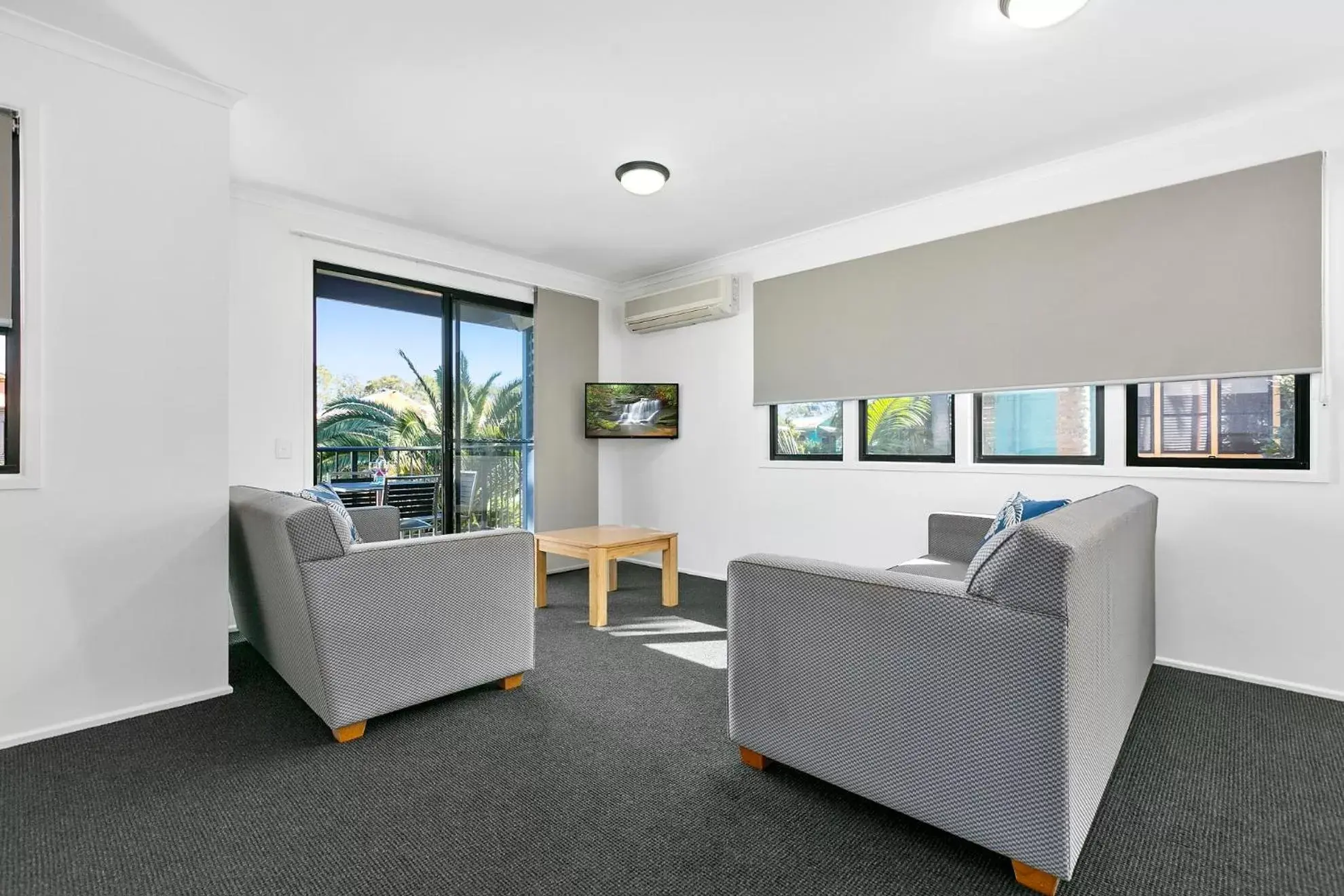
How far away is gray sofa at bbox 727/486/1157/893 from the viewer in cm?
137

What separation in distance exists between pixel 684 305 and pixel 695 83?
2.36 m

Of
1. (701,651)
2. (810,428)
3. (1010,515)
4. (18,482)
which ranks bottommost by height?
(701,651)

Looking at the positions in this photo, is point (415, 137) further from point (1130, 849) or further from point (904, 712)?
point (1130, 849)

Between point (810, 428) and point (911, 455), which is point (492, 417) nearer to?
point (810, 428)

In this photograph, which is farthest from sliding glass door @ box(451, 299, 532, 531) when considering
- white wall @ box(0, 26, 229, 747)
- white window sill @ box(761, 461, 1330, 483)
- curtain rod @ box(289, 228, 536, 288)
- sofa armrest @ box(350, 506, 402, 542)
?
white window sill @ box(761, 461, 1330, 483)

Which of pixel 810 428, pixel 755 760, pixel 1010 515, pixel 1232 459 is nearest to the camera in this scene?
pixel 755 760

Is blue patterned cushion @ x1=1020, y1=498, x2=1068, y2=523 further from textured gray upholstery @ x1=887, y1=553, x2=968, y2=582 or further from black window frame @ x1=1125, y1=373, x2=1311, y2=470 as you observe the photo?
black window frame @ x1=1125, y1=373, x2=1311, y2=470

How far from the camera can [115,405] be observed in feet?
7.90

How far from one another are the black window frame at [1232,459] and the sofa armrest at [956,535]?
78 centimetres

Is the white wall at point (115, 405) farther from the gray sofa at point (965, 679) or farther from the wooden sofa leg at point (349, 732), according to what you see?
the gray sofa at point (965, 679)

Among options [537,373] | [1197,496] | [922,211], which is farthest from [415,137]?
[1197,496]

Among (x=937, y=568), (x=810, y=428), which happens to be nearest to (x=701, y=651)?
(x=937, y=568)

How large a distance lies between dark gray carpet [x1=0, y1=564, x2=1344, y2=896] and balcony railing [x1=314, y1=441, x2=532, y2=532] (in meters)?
1.96

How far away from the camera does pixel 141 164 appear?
2.48 m
